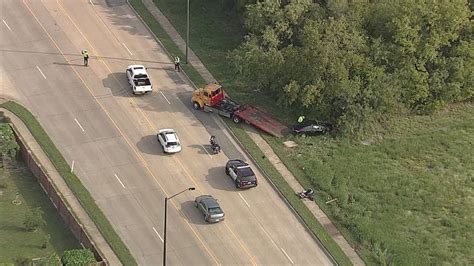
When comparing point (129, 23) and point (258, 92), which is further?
point (129, 23)

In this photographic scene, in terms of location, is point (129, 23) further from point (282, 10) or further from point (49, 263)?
point (49, 263)

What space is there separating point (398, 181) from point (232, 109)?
13296mm

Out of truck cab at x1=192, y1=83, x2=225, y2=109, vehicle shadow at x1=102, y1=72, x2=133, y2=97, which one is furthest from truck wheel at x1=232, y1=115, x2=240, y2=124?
vehicle shadow at x1=102, y1=72, x2=133, y2=97

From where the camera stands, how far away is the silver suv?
5700 centimetres

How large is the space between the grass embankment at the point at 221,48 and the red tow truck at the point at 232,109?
0.96 m

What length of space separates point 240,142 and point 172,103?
714cm

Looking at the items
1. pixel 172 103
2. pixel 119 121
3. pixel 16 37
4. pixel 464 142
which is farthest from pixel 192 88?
pixel 464 142

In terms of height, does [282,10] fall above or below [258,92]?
above

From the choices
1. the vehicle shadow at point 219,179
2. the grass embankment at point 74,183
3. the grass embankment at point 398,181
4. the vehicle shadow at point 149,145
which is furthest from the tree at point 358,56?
the grass embankment at point 74,183

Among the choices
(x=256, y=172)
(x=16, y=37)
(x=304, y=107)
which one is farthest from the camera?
(x=16, y=37)

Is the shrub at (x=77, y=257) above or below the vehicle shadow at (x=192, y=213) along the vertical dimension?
above

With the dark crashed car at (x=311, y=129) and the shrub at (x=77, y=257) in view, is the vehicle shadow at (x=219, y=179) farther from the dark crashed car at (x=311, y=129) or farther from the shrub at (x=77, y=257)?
the shrub at (x=77, y=257)

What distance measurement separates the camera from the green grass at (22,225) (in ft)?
179

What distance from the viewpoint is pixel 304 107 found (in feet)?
224
